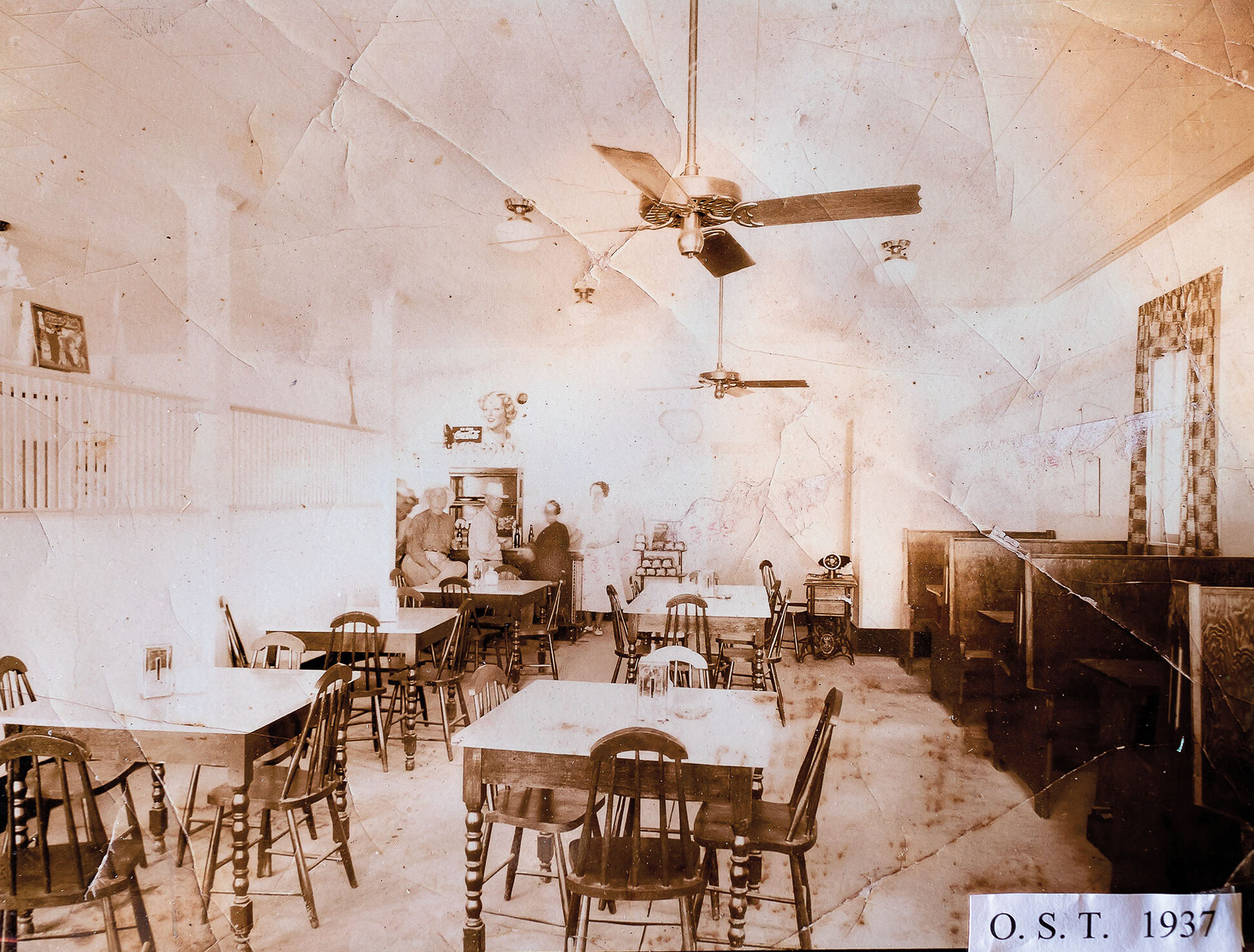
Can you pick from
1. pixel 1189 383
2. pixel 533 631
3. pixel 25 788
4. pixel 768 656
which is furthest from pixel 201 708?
pixel 1189 383

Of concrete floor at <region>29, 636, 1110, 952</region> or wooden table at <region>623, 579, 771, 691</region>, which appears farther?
wooden table at <region>623, 579, 771, 691</region>

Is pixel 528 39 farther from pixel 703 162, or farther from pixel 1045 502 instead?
pixel 1045 502

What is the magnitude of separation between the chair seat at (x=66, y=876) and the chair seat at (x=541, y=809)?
93 centimetres

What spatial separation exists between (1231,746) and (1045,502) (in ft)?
2.86

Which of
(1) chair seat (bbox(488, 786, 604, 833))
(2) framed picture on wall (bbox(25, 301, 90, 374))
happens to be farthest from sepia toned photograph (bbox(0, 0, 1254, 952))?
(1) chair seat (bbox(488, 786, 604, 833))

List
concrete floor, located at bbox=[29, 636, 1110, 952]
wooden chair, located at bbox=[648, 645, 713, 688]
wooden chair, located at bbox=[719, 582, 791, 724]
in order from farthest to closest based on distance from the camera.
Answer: wooden chair, located at bbox=[648, 645, 713, 688]
wooden chair, located at bbox=[719, 582, 791, 724]
concrete floor, located at bbox=[29, 636, 1110, 952]

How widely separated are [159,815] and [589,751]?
112 centimetres

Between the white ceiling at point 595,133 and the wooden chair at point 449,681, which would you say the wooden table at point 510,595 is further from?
the white ceiling at point 595,133

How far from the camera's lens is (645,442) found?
65.3 inches

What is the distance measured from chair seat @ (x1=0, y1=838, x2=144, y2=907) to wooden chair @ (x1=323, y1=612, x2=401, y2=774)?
1.86 feet

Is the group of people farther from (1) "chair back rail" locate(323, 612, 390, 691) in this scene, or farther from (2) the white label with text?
(2) the white label with text

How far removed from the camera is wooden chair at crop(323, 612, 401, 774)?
1.62 metres

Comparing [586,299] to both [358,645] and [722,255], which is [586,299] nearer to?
[722,255]

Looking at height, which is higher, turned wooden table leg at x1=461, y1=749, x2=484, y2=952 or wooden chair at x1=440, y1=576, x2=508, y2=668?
wooden chair at x1=440, y1=576, x2=508, y2=668
